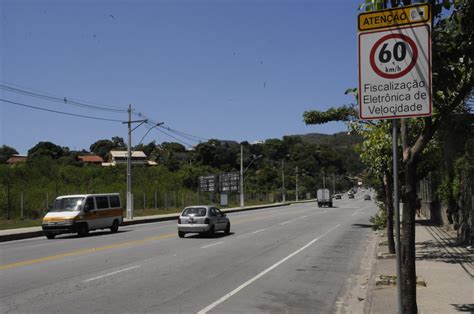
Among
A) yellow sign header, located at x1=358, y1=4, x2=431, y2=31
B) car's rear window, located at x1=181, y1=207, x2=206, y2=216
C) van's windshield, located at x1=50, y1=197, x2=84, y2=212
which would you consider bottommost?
car's rear window, located at x1=181, y1=207, x2=206, y2=216

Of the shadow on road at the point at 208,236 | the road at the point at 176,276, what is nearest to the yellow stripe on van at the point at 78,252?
the road at the point at 176,276

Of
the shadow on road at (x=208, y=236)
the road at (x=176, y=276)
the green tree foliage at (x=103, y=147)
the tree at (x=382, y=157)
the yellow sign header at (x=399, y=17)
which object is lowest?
the shadow on road at (x=208, y=236)

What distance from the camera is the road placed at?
30.5 feet

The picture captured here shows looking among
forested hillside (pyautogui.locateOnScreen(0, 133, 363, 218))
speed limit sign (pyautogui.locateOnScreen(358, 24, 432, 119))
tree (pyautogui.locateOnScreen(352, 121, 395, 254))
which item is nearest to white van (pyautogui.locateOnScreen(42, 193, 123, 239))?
forested hillside (pyautogui.locateOnScreen(0, 133, 363, 218))

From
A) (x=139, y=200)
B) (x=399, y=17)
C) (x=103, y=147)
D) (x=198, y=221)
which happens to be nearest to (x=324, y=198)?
(x=139, y=200)

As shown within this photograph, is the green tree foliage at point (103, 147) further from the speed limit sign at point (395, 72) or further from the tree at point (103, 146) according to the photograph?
the speed limit sign at point (395, 72)

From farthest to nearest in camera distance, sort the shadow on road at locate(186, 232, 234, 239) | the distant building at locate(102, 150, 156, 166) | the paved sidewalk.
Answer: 1. the distant building at locate(102, 150, 156, 166)
2. the shadow on road at locate(186, 232, 234, 239)
3. the paved sidewalk

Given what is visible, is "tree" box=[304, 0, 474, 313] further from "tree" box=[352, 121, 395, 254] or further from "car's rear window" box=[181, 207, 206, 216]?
"car's rear window" box=[181, 207, 206, 216]

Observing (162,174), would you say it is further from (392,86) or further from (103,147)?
(103,147)

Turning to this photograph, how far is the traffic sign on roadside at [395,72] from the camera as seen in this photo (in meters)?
4.88

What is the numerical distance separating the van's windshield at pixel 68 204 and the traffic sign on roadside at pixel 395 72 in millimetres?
21579

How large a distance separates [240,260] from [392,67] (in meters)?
11.4

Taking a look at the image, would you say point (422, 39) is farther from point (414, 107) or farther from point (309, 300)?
point (309, 300)

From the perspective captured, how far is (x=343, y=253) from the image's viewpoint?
18047mm
